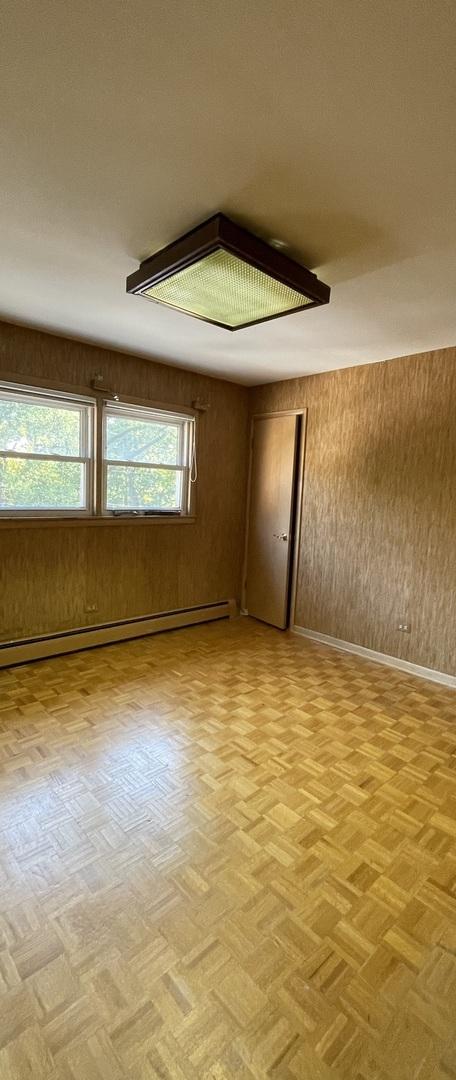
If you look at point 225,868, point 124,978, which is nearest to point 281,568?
point 225,868

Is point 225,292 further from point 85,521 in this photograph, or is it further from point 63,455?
point 85,521

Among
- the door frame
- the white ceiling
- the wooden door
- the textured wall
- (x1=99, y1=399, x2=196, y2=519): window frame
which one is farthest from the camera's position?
the wooden door

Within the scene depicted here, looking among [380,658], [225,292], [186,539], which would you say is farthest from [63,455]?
[380,658]

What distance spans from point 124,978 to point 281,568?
134 inches

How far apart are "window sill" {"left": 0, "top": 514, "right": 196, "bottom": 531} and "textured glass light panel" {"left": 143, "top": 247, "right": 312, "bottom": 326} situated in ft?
6.02

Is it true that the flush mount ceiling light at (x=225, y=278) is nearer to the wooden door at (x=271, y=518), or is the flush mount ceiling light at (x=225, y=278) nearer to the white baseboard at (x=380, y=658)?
the wooden door at (x=271, y=518)

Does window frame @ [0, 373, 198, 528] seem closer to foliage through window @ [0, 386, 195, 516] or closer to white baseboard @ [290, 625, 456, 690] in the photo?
foliage through window @ [0, 386, 195, 516]

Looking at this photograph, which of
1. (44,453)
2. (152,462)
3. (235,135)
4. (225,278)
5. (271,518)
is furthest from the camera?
(271,518)

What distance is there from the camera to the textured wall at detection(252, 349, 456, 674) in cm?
324

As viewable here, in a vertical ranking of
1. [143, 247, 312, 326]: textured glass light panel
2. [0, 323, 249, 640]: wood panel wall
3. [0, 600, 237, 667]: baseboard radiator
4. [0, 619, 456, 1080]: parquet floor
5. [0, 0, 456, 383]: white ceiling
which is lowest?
[0, 619, 456, 1080]: parquet floor

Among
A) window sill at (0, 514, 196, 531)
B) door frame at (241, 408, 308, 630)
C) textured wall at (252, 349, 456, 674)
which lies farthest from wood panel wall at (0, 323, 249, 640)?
textured wall at (252, 349, 456, 674)

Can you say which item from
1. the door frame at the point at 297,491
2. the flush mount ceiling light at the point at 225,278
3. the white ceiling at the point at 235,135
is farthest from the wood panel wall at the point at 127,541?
the flush mount ceiling light at the point at 225,278

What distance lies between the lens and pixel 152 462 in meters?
3.94

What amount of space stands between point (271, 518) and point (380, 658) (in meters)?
1.69
